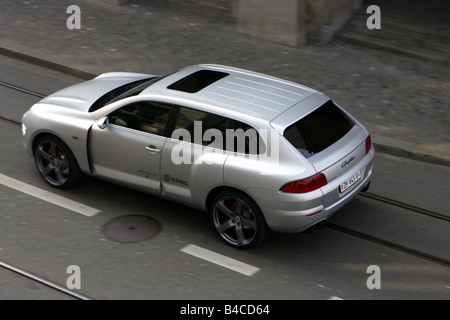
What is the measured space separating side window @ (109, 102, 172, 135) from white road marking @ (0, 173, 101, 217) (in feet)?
3.70

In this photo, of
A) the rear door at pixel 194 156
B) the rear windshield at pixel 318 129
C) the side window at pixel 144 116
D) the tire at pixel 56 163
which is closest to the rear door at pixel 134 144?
the side window at pixel 144 116

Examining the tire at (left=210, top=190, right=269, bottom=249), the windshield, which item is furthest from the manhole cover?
the windshield

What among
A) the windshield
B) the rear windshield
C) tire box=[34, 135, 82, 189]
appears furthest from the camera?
tire box=[34, 135, 82, 189]

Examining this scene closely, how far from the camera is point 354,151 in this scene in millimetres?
7973

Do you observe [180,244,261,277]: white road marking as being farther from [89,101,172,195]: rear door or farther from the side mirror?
the side mirror

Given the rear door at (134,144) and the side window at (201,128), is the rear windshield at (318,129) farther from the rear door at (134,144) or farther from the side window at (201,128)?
the rear door at (134,144)

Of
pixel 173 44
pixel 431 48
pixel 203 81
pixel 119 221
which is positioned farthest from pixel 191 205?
pixel 431 48

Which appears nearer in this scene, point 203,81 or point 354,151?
point 354,151

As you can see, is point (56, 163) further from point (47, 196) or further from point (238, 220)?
point (238, 220)

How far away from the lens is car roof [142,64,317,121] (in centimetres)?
788

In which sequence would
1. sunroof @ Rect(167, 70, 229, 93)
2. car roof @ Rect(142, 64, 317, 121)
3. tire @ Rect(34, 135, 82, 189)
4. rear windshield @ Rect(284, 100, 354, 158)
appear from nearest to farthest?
rear windshield @ Rect(284, 100, 354, 158), car roof @ Rect(142, 64, 317, 121), sunroof @ Rect(167, 70, 229, 93), tire @ Rect(34, 135, 82, 189)

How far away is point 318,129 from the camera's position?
25.8 feet
